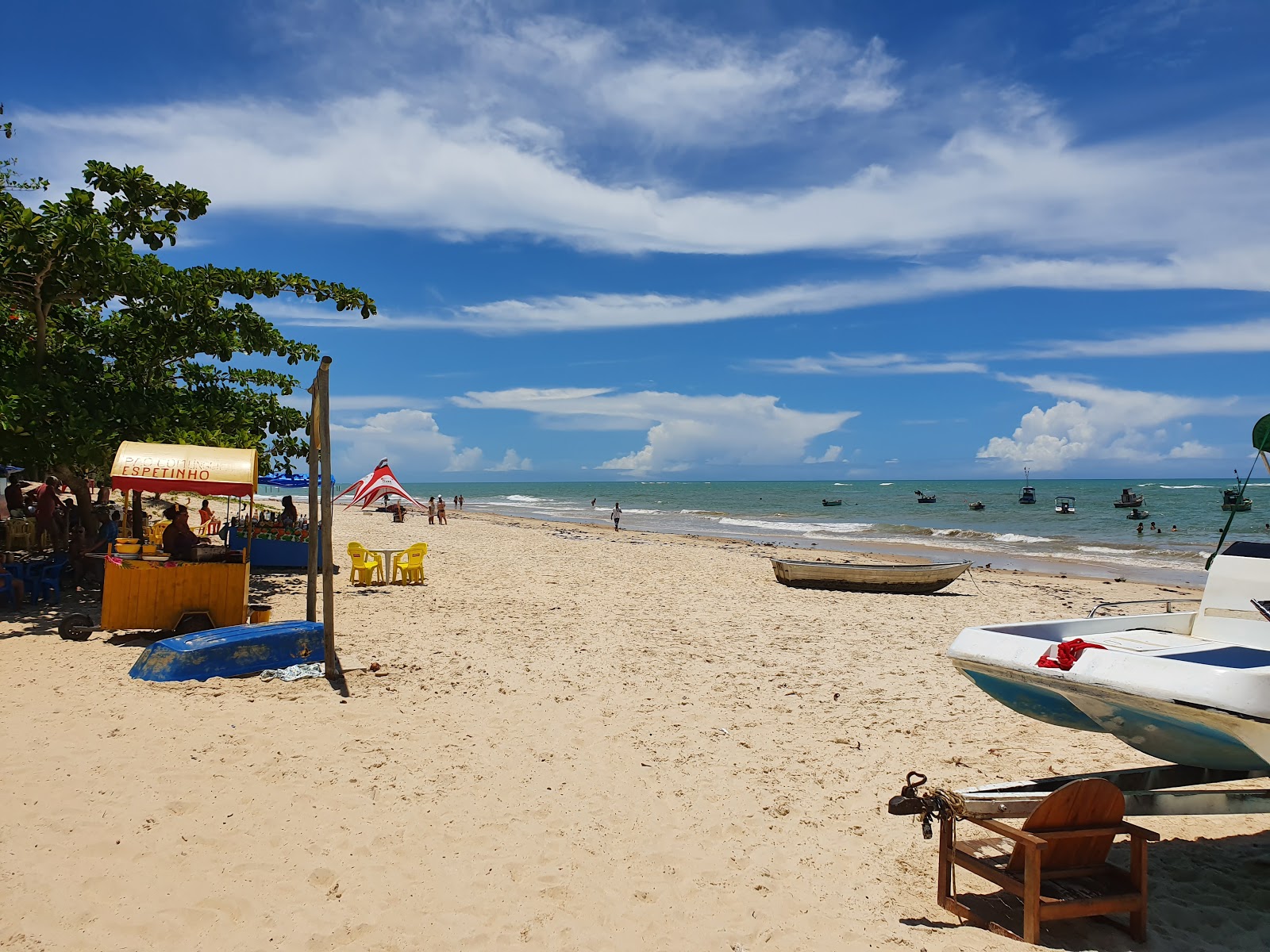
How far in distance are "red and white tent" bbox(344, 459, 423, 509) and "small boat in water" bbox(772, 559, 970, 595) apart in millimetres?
10566

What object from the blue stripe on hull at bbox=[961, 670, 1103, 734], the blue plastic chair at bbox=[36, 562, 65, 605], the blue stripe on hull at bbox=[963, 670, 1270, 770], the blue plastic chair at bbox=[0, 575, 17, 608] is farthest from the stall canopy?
the blue stripe on hull at bbox=[963, 670, 1270, 770]

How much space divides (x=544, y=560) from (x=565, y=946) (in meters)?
18.2

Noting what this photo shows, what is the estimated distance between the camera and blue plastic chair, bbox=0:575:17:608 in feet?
36.2

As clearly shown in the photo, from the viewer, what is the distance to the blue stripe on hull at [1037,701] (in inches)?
191

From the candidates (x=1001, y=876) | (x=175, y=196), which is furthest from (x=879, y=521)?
(x=1001, y=876)

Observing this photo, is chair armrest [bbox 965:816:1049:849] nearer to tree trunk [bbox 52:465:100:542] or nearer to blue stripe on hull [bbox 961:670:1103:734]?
blue stripe on hull [bbox 961:670:1103:734]

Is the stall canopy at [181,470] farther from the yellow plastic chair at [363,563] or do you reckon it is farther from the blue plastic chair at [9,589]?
the yellow plastic chair at [363,563]

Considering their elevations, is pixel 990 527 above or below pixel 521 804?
above

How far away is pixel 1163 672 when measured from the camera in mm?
4281

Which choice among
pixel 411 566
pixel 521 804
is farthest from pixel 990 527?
pixel 521 804

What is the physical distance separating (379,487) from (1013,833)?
64.0 ft

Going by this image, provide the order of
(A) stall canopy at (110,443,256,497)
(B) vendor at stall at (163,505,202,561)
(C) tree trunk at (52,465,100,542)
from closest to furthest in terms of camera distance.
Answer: (A) stall canopy at (110,443,256,497) < (B) vendor at stall at (163,505,202,561) < (C) tree trunk at (52,465,100,542)

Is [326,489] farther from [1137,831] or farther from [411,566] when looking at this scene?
[1137,831]

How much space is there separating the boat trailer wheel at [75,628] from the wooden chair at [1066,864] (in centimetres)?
953
